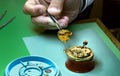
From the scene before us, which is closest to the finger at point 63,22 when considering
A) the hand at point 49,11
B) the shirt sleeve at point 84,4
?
the hand at point 49,11

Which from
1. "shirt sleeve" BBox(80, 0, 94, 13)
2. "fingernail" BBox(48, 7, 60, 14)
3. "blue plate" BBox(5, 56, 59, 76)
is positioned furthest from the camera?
"shirt sleeve" BBox(80, 0, 94, 13)

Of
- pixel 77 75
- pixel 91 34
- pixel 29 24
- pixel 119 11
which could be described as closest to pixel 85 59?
pixel 77 75

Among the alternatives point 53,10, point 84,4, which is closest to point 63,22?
point 53,10

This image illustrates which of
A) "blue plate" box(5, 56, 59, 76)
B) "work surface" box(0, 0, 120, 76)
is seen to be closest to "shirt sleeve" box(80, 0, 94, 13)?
"work surface" box(0, 0, 120, 76)

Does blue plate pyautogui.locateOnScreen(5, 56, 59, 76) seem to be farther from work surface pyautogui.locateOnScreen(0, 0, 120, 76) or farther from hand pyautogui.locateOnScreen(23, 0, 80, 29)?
hand pyautogui.locateOnScreen(23, 0, 80, 29)

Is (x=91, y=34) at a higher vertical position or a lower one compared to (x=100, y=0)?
higher

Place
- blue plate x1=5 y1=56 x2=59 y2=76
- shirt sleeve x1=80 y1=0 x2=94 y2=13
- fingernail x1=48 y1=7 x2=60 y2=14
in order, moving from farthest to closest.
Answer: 1. shirt sleeve x1=80 y1=0 x2=94 y2=13
2. fingernail x1=48 y1=7 x2=60 y2=14
3. blue plate x1=5 y1=56 x2=59 y2=76

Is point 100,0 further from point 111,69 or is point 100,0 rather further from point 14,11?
point 111,69
